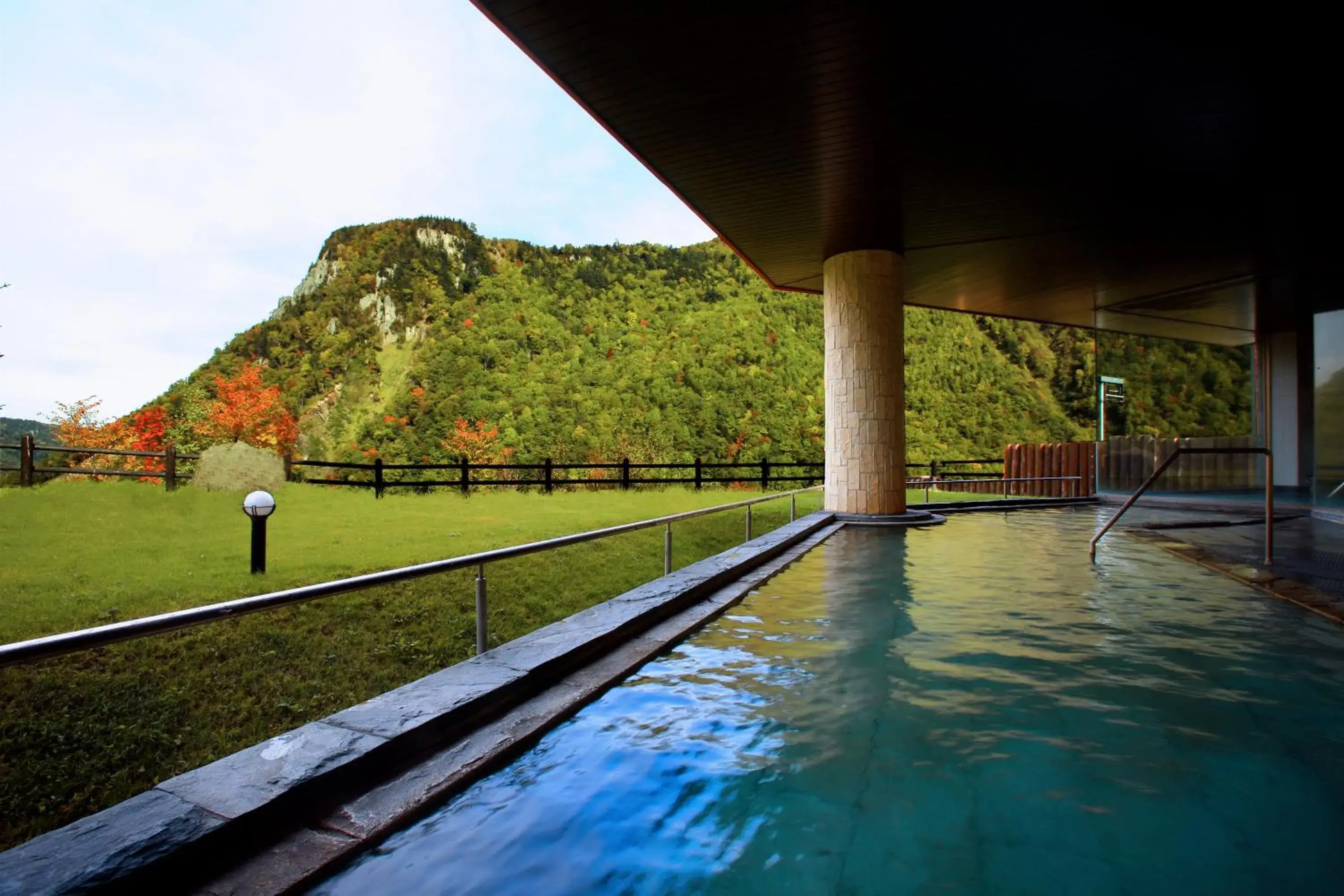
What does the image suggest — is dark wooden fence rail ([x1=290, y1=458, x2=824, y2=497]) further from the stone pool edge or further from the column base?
the stone pool edge

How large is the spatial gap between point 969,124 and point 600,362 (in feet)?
111

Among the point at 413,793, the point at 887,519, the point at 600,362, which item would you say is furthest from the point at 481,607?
the point at 600,362

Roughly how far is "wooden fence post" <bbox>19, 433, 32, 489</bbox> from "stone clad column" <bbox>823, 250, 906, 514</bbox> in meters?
14.0

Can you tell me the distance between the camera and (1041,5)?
508 cm

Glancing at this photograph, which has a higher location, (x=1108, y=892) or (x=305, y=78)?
(x=305, y=78)

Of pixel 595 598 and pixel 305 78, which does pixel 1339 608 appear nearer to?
pixel 595 598

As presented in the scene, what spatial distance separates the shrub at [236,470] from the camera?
13961mm

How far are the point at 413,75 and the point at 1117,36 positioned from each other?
6982 centimetres

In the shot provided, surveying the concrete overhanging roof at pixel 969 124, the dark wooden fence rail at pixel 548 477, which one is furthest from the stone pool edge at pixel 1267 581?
the dark wooden fence rail at pixel 548 477

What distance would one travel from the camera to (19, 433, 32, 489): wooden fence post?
12.8 metres

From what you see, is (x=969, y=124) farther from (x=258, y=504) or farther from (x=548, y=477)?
(x=548, y=477)

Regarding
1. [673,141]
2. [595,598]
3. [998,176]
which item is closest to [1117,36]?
[998,176]

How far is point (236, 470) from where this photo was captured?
14.1 meters

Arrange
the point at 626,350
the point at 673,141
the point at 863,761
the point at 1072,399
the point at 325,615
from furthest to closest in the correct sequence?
the point at 626,350 → the point at 1072,399 → the point at 673,141 → the point at 325,615 → the point at 863,761
